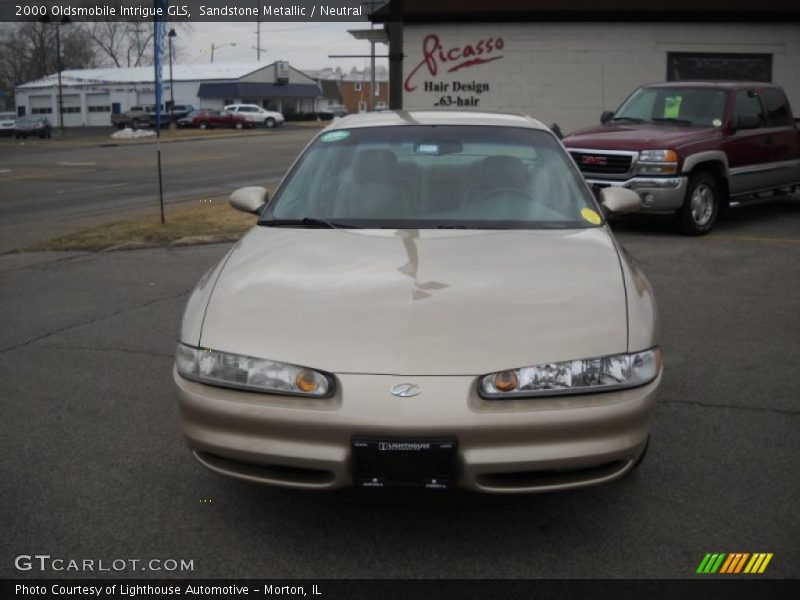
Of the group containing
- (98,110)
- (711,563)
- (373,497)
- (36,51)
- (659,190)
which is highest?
(36,51)

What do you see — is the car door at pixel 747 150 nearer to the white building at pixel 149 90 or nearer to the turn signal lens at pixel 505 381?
the turn signal lens at pixel 505 381

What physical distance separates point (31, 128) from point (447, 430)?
56.0 m

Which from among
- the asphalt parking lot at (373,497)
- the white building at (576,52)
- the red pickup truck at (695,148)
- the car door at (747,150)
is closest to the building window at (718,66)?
the white building at (576,52)

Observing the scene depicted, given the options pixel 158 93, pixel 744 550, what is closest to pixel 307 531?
pixel 744 550

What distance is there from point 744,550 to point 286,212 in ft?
8.44

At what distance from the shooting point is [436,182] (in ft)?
15.3

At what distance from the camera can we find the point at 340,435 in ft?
10.1

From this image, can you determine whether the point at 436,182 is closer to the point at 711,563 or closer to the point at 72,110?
the point at 711,563

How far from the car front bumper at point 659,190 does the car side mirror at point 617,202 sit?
17.4 feet

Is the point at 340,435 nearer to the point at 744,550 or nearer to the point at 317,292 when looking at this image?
the point at 317,292

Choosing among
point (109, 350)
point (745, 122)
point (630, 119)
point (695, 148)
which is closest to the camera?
point (109, 350)

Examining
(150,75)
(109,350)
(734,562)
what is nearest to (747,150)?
(109,350)

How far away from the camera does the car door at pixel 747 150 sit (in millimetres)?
11008

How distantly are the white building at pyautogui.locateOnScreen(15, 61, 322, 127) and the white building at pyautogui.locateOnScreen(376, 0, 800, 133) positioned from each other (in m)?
63.1
